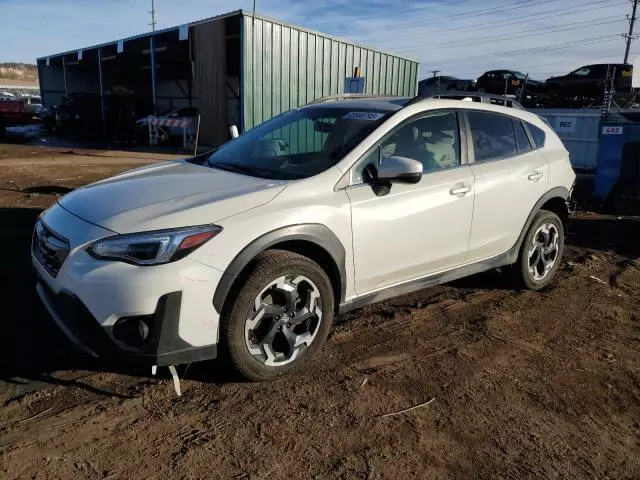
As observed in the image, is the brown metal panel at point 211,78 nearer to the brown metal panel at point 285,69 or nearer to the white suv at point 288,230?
the brown metal panel at point 285,69

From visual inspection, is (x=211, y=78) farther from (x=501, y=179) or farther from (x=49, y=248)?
(x=49, y=248)

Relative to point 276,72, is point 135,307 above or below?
below

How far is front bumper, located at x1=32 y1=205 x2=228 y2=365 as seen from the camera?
103 inches

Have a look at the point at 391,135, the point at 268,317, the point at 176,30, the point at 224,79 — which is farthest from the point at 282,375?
the point at 176,30

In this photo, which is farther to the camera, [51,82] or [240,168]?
[51,82]

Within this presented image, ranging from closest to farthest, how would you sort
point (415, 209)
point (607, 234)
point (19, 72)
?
point (415, 209) → point (607, 234) → point (19, 72)

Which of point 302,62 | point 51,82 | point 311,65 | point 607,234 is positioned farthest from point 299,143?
point 51,82

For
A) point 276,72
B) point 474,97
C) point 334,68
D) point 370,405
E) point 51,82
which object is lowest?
point 370,405

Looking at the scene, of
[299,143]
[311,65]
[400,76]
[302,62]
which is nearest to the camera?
[299,143]

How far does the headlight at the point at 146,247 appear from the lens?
106 inches

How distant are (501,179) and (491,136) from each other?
0.42m

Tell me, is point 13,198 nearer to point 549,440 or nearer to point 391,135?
point 391,135

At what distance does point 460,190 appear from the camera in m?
3.98

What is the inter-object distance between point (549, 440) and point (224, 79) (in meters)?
18.2
